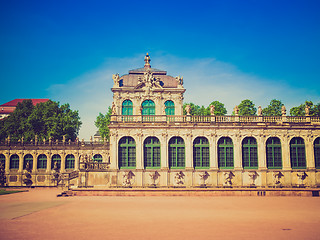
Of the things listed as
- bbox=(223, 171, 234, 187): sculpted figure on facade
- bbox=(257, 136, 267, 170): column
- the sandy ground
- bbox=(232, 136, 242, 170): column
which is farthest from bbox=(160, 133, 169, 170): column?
bbox=(257, 136, 267, 170): column

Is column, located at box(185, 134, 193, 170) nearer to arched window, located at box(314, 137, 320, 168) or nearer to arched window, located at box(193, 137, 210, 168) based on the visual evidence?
arched window, located at box(193, 137, 210, 168)

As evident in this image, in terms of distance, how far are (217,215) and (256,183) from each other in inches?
714

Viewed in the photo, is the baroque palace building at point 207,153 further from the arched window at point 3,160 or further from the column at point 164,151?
the arched window at point 3,160

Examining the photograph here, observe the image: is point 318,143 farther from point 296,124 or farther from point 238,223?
point 238,223

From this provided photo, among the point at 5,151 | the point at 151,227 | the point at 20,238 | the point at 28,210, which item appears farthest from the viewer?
the point at 5,151

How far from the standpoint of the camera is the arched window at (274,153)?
3475 cm

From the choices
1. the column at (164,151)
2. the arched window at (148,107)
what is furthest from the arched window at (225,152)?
the arched window at (148,107)

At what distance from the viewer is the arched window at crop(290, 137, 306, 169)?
114 feet

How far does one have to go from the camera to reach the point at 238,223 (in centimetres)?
1593

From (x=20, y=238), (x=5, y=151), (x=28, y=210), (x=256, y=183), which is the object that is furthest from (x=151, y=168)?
(x=5, y=151)

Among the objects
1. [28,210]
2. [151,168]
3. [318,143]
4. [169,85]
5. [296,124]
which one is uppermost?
[169,85]

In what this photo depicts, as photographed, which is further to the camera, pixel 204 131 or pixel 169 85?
pixel 169 85

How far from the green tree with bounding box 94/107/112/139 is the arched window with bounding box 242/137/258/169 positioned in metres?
33.6

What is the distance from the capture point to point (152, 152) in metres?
34.6
